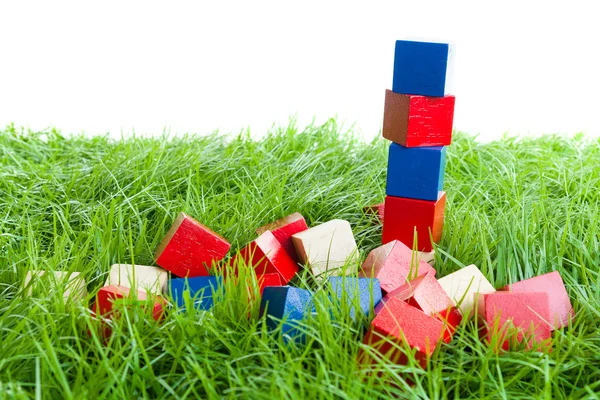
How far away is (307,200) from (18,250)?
35.3 inches

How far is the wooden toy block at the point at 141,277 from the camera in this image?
79.2 inches

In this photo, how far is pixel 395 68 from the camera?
2.13 meters

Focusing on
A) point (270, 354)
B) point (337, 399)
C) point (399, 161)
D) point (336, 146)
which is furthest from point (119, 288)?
point (336, 146)

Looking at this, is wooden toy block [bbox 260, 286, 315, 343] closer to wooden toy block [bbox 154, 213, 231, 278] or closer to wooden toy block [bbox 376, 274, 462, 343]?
wooden toy block [bbox 376, 274, 462, 343]

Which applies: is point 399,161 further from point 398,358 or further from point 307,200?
point 398,358

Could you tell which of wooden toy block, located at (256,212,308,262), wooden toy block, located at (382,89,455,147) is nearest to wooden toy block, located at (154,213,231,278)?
wooden toy block, located at (256,212,308,262)

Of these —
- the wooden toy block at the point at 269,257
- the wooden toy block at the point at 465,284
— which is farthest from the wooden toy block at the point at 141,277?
the wooden toy block at the point at 465,284

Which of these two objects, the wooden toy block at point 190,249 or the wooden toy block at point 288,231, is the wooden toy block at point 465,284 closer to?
the wooden toy block at point 288,231

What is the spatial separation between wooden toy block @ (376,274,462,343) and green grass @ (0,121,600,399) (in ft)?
0.15

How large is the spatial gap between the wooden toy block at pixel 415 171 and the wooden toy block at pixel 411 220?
0.02 meters

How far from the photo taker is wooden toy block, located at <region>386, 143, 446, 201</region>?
2.15 meters

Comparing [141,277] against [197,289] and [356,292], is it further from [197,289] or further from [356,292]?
[356,292]

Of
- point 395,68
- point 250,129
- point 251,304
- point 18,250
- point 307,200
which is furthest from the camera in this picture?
point 250,129

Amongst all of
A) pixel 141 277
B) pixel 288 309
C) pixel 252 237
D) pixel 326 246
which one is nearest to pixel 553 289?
pixel 326 246
